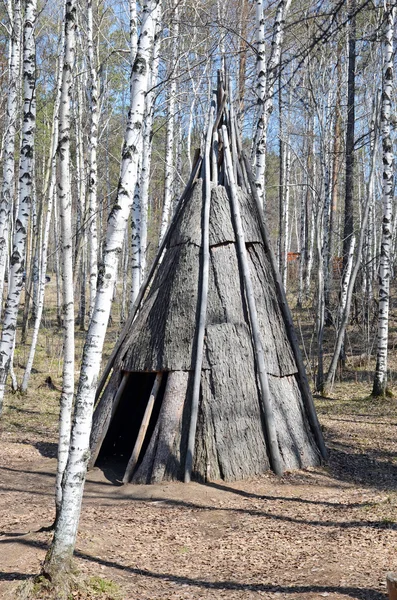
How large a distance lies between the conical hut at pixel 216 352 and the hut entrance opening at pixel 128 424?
52 mm

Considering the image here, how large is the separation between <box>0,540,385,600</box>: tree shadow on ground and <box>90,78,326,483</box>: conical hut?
6.81ft

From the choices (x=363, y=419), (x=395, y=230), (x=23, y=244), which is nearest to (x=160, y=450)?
(x=23, y=244)

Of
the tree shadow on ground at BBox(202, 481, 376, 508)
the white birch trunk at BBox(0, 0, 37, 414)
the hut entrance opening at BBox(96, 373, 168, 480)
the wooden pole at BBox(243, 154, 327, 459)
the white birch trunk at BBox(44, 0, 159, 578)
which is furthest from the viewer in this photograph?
the white birch trunk at BBox(0, 0, 37, 414)

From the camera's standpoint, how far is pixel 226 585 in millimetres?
4508

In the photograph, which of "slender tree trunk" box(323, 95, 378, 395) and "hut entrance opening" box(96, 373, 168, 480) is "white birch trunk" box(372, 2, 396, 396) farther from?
"hut entrance opening" box(96, 373, 168, 480)

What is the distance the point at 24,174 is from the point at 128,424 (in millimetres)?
3759

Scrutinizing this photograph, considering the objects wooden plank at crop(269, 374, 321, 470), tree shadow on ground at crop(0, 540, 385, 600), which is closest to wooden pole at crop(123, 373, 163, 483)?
wooden plank at crop(269, 374, 321, 470)

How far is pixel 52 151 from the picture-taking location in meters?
14.3

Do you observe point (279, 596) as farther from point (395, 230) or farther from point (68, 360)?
point (395, 230)

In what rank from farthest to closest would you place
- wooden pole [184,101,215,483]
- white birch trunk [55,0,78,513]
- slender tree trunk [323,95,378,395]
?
1. slender tree trunk [323,95,378,395]
2. wooden pole [184,101,215,483]
3. white birch trunk [55,0,78,513]

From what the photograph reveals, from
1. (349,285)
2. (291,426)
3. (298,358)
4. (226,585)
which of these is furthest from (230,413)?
(349,285)

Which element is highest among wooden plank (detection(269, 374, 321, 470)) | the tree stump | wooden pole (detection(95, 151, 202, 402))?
wooden pole (detection(95, 151, 202, 402))

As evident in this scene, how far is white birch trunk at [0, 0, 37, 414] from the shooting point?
864cm

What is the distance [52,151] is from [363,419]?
8.87m
